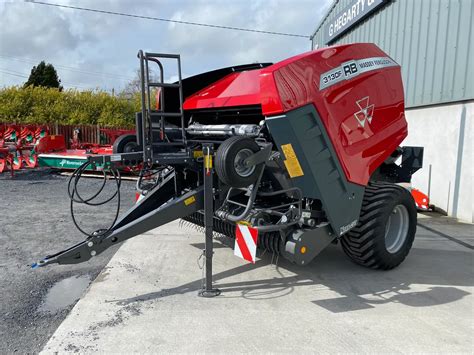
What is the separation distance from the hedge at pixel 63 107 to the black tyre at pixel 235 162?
70.9 feet

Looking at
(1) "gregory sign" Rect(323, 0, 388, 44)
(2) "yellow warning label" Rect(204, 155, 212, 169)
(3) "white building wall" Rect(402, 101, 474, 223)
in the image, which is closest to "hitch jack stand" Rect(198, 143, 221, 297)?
(2) "yellow warning label" Rect(204, 155, 212, 169)

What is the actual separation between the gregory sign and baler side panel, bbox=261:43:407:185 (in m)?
6.66

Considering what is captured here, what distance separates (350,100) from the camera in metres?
4.00

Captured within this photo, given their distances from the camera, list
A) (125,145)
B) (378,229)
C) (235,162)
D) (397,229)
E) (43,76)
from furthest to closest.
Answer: (43,76) → (397,229) → (125,145) → (378,229) → (235,162)

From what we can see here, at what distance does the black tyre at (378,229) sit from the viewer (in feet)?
14.0

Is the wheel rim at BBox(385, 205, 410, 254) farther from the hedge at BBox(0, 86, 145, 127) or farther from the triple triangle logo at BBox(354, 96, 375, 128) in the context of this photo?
the hedge at BBox(0, 86, 145, 127)

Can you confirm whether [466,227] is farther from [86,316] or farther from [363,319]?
[86,316]

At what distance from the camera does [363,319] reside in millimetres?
3459

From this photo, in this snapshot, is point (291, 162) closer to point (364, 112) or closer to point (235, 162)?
point (235, 162)

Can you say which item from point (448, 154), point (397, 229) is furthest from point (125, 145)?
point (448, 154)

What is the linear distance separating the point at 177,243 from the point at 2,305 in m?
2.23

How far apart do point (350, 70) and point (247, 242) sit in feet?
6.10

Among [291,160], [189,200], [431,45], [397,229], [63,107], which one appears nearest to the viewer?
[291,160]

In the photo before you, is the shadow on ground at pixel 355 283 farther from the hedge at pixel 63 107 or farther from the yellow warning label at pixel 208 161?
the hedge at pixel 63 107
